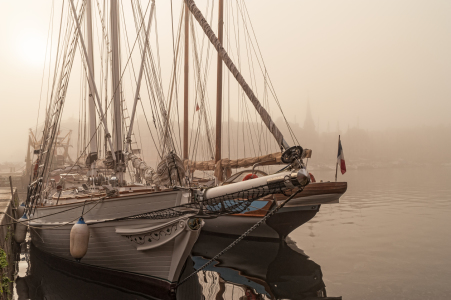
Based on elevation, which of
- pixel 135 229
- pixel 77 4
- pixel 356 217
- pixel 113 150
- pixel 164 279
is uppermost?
pixel 77 4

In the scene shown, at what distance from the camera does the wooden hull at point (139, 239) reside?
26.6 feet

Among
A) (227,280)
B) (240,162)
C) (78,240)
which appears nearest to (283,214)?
(240,162)

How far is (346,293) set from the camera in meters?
8.75

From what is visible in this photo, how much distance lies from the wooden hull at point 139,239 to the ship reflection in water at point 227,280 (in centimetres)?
63

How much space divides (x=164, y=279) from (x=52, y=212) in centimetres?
455

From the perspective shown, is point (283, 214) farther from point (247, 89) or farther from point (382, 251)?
point (247, 89)

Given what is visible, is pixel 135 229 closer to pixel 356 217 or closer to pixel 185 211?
pixel 185 211

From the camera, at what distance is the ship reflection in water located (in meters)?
8.87

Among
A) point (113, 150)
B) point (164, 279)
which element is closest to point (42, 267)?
point (113, 150)

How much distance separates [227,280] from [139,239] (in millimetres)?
3032

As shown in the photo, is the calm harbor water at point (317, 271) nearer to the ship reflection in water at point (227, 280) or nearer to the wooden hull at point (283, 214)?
the ship reflection in water at point (227, 280)

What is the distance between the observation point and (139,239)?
331 inches

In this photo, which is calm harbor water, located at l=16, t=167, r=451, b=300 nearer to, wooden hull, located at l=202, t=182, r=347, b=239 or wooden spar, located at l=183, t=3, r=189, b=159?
wooden hull, located at l=202, t=182, r=347, b=239

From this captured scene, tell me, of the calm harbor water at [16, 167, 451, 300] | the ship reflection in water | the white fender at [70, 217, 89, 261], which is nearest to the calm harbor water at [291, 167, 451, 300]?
the calm harbor water at [16, 167, 451, 300]
